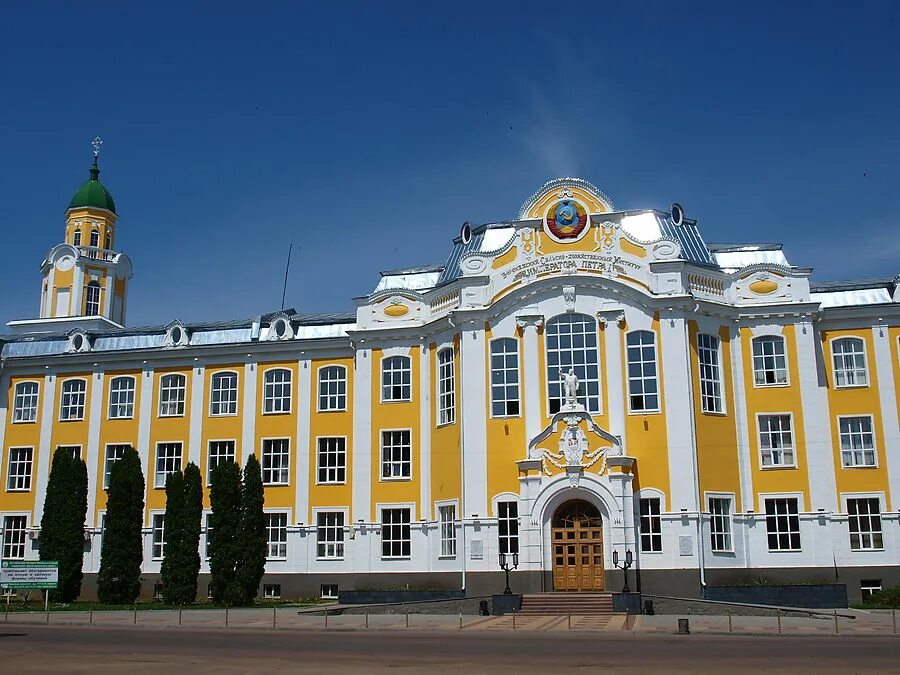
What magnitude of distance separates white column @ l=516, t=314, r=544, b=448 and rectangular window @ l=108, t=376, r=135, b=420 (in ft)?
67.8

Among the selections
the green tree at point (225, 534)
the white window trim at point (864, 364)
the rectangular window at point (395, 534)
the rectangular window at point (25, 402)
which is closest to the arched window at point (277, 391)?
the green tree at point (225, 534)

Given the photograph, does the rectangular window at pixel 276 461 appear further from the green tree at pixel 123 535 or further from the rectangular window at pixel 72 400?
the rectangular window at pixel 72 400

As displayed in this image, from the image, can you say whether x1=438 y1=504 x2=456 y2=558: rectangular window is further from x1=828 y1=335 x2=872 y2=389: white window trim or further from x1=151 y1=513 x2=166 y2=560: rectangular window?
x1=828 y1=335 x2=872 y2=389: white window trim

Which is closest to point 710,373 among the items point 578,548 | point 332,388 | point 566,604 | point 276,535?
point 578,548

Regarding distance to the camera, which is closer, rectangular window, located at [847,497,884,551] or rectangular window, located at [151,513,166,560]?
rectangular window, located at [847,497,884,551]

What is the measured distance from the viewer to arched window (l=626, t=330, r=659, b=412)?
39688 millimetres

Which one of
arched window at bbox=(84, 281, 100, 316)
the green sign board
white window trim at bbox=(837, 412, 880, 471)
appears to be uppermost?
arched window at bbox=(84, 281, 100, 316)

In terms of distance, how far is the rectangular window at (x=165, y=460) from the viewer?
1890 inches

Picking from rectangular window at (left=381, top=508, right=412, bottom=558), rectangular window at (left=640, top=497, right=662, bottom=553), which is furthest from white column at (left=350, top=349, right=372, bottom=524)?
rectangular window at (left=640, top=497, right=662, bottom=553)

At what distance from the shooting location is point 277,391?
157 ft

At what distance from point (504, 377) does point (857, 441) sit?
14973mm

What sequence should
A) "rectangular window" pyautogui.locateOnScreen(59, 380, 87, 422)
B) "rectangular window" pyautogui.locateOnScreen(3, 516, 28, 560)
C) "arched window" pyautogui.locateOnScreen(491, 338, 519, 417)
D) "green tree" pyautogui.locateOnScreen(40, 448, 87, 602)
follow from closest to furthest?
"arched window" pyautogui.locateOnScreen(491, 338, 519, 417)
"green tree" pyautogui.locateOnScreen(40, 448, 87, 602)
"rectangular window" pyautogui.locateOnScreen(3, 516, 28, 560)
"rectangular window" pyautogui.locateOnScreen(59, 380, 87, 422)

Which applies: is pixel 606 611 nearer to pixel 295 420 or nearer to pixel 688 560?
pixel 688 560

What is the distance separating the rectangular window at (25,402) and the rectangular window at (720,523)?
33470mm
